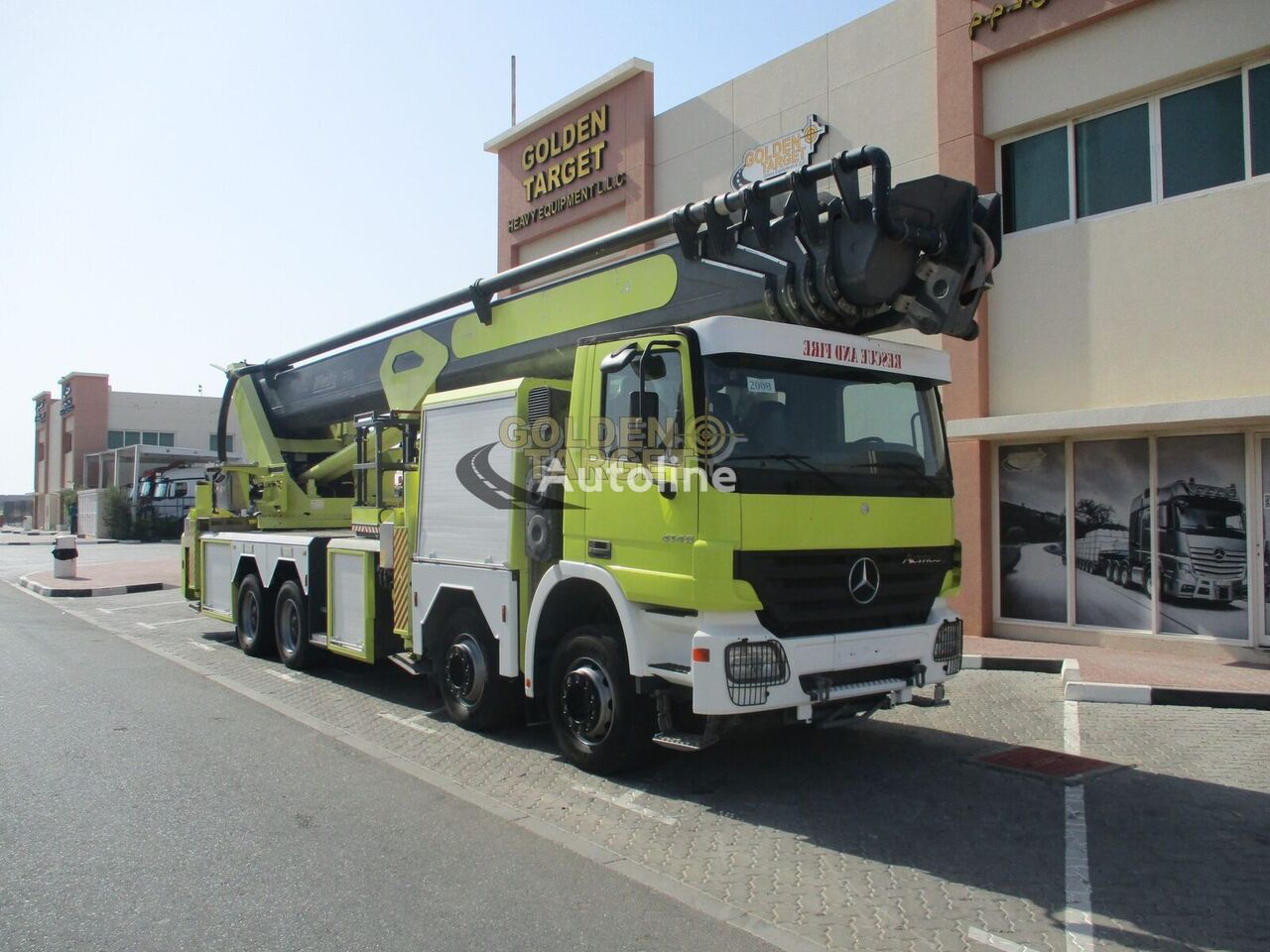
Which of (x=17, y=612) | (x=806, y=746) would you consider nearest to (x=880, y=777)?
Answer: (x=806, y=746)

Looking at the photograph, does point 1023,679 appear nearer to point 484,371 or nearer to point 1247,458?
point 1247,458

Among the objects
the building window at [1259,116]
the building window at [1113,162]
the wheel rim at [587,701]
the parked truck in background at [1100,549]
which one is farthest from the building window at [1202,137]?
the wheel rim at [587,701]

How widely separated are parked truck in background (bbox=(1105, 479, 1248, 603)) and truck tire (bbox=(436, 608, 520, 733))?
7.46 meters

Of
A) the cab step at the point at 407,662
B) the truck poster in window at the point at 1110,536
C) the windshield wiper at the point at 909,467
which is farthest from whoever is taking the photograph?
the truck poster in window at the point at 1110,536

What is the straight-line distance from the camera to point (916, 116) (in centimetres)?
1270

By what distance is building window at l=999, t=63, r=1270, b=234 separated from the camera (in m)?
10.2

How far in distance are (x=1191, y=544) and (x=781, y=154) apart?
24.4 feet

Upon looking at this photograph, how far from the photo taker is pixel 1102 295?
11109mm

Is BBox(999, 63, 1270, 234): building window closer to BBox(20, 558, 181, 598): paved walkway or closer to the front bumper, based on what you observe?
the front bumper

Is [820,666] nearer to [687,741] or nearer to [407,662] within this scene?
[687,741]

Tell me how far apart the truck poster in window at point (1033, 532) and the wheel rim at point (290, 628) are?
327 inches

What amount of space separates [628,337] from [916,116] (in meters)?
8.33

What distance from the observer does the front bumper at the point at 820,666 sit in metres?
5.45

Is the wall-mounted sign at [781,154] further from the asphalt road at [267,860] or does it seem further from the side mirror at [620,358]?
the asphalt road at [267,860]
